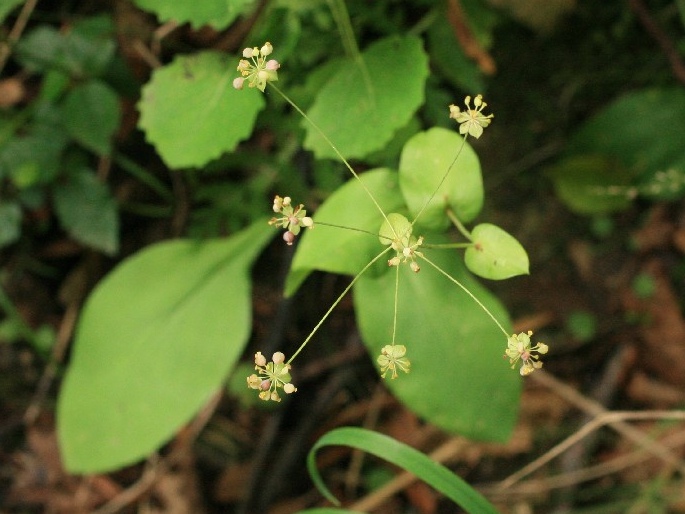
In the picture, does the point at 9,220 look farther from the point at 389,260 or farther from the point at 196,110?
the point at 389,260

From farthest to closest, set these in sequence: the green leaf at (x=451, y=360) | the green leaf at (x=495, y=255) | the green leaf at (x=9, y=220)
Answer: the green leaf at (x=9, y=220) < the green leaf at (x=451, y=360) < the green leaf at (x=495, y=255)

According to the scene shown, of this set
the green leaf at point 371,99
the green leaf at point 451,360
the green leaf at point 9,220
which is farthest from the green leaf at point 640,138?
the green leaf at point 9,220

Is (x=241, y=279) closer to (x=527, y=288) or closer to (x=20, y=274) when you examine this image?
(x=20, y=274)

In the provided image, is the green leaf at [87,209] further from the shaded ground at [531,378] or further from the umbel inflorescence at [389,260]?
the umbel inflorescence at [389,260]

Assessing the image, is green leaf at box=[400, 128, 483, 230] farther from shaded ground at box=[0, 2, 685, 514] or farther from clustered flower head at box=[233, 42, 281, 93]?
shaded ground at box=[0, 2, 685, 514]

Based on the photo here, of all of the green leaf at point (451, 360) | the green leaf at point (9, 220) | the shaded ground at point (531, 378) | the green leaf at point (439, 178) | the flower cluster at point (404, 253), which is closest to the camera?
the flower cluster at point (404, 253)

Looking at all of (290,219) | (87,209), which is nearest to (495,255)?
(290,219)

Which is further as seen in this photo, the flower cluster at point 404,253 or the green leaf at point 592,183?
the green leaf at point 592,183
